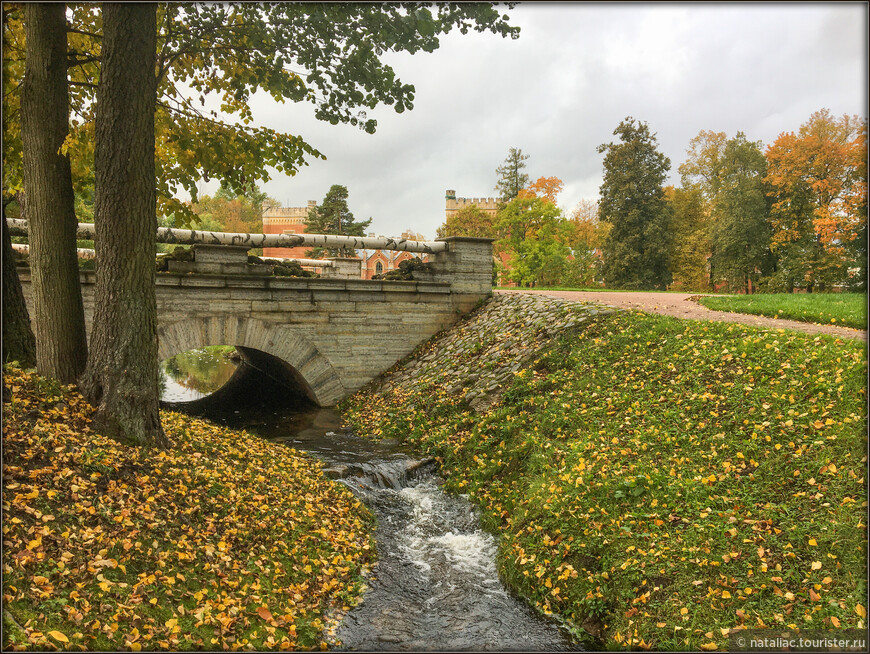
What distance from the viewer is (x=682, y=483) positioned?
556 cm

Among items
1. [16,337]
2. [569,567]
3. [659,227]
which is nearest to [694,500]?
[569,567]

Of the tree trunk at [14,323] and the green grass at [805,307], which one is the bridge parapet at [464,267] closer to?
the green grass at [805,307]

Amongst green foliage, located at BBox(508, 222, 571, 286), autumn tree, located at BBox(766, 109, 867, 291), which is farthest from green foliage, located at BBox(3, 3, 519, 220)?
green foliage, located at BBox(508, 222, 571, 286)

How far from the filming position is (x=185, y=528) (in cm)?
475

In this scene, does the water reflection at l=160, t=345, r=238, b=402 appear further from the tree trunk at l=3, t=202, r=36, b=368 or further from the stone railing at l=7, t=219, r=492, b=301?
the tree trunk at l=3, t=202, r=36, b=368

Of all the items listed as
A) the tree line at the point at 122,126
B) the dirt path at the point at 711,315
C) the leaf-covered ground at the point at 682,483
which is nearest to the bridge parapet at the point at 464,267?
the dirt path at the point at 711,315

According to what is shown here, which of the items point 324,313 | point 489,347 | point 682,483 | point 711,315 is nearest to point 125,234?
point 682,483

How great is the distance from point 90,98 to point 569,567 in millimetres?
8926

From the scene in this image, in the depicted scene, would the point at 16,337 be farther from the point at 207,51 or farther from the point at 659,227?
the point at 659,227

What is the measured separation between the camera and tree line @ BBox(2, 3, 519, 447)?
17.2 feet

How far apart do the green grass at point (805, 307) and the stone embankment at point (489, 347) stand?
125 inches

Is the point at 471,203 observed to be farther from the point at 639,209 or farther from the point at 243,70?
the point at 243,70

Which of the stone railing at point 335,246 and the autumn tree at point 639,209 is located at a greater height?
the autumn tree at point 639,209

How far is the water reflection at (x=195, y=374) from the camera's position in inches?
686
